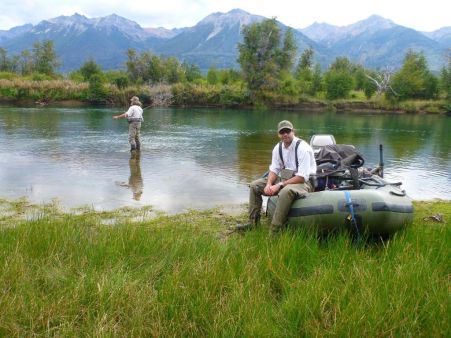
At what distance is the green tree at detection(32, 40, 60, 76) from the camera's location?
2918 inches

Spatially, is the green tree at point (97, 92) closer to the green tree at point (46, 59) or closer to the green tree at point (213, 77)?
the green tree at point (213, 77)

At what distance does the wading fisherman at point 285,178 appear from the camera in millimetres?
5539

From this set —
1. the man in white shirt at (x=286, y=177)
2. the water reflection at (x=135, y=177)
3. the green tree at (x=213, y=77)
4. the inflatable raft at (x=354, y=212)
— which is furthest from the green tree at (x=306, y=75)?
the inflatable raft at (x=354, y=212)

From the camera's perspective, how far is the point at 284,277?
4.07 m

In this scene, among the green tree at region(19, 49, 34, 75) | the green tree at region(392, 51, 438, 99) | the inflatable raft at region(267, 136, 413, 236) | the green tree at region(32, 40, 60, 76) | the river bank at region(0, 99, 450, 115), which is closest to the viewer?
the inflatable raft at region(267, 136, 413, 236)

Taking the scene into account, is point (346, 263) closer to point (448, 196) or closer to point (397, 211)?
point (397, 211)

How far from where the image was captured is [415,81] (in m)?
51.9

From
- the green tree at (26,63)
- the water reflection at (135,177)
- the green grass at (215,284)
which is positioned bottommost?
the water reflection at (135,177)

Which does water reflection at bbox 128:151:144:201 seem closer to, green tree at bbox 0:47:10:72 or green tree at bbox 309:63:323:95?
green tree at bbox 309:63:323:95

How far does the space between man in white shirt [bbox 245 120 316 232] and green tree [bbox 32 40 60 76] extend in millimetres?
75465

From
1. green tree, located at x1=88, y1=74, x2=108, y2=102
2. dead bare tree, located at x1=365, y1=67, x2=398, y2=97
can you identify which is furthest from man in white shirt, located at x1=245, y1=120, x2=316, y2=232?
dead bare tree, located at x1=365, y1=67, x2=398, y2=97

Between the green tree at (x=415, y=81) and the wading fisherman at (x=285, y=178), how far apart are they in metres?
50.3

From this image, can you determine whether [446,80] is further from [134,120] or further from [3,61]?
[3,61]

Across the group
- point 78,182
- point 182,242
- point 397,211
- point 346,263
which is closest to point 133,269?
point 182,242
